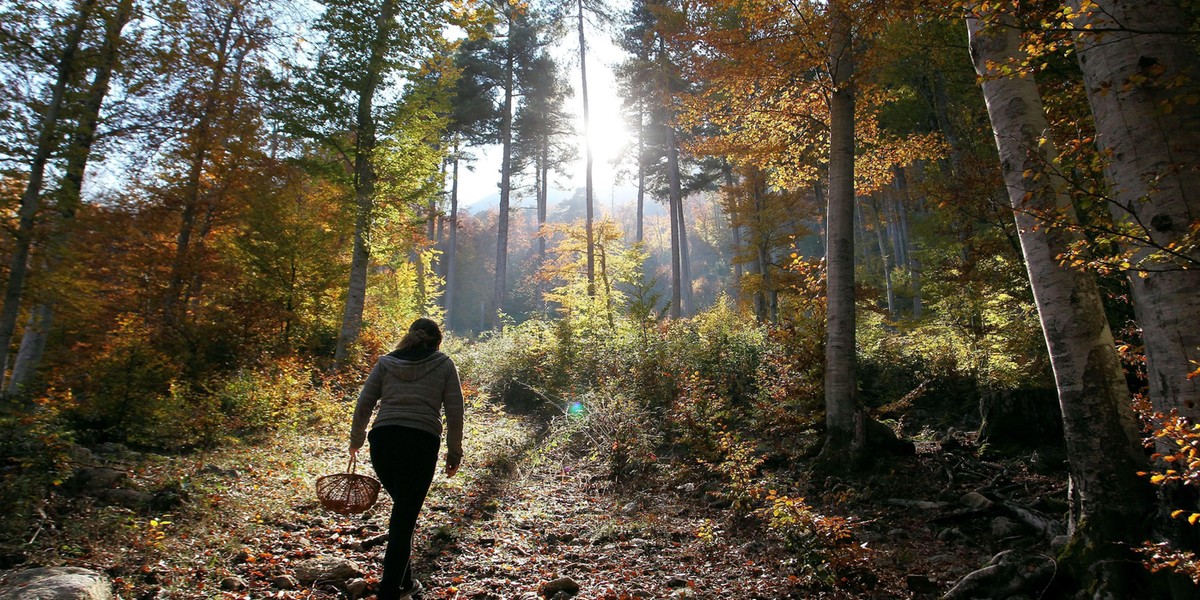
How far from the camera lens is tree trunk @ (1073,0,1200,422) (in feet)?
7.46

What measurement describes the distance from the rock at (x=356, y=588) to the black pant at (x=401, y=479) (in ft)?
1.35

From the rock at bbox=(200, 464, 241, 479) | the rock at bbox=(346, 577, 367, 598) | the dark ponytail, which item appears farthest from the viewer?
the rock at bbox=(200, 464, 241, 479)

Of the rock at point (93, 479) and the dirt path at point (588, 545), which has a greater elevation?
the rock at point (93, 479)

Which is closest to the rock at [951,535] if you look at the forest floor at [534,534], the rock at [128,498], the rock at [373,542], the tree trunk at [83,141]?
the forest floor at [534,534]

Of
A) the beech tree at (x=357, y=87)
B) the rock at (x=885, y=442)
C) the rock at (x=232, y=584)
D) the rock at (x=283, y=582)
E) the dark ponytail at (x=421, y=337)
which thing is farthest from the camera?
the beech tree at (x=357, y=87)

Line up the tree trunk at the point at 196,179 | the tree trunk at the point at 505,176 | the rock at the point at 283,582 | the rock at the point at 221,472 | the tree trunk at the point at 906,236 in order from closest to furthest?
the rock at the point at 283,582
the rock at the point at 221,472
the tree trunk at the point at 196,179
the tree trunk at the point at 906,236
the tree trunk at the point at 505,176

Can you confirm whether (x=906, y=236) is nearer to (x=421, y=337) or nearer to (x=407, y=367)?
(x=421, y=337)

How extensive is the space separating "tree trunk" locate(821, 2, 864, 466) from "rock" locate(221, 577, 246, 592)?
532 cm

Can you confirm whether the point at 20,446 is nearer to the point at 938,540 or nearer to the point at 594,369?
the point at 938,540

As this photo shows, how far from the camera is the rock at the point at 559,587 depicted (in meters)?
3.68

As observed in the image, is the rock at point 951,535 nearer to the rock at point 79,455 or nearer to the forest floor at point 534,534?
the forest floor at point 534,534

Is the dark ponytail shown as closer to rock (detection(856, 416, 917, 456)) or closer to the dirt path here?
the dirt path

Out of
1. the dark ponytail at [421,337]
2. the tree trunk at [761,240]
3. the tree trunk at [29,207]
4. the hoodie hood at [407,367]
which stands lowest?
the hoodie hood at [407,367]

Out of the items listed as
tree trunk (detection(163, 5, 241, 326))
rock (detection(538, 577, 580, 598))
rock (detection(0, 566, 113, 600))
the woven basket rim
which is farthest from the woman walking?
tree trunk (detection(163, 5, 241, 326))
